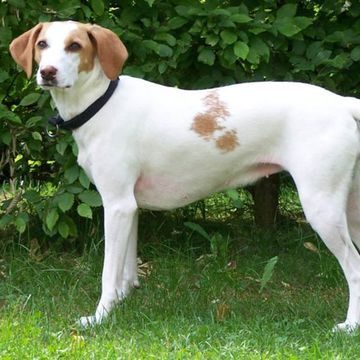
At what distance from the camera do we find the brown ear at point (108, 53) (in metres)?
4.76

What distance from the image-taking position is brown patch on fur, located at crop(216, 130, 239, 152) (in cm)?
480

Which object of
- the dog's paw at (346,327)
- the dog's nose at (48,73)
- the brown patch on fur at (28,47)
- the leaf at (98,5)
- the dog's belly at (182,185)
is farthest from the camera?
the leaf at (98,5)

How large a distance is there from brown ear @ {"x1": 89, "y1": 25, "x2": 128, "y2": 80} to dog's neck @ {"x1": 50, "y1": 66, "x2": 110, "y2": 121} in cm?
9

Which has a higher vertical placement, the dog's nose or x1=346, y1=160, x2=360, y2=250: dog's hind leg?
the dog's nose

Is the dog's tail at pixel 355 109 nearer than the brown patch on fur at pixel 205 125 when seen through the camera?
Yes

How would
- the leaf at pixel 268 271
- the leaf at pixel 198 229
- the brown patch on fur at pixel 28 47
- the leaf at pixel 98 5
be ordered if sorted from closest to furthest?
the brown patch on fur at pixel 28 47, the leaf at pixel 268 271, the leaf at pixel 98 5, the leaf at pixel 198 229

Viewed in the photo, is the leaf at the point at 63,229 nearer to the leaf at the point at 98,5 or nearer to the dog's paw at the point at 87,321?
the dog's paw at the point at 87,321

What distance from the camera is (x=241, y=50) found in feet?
17.5

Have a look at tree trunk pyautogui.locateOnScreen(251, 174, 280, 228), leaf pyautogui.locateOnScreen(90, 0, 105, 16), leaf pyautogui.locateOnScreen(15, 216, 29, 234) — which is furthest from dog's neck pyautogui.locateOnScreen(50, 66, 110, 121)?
tree trunk pyautogui.locateOnScreen(251, 174, 280, 228)

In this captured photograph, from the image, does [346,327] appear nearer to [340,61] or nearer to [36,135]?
[340,61]

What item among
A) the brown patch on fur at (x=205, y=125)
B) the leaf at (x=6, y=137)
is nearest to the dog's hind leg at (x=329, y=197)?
the brown patch on fur at (x=205, y=125)

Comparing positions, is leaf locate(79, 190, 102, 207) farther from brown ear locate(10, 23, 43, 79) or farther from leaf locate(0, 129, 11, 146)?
brown ear locate(10, 23, 43, 79)

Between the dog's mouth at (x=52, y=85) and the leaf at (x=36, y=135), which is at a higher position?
the dog's mouth at (x=52, y=85)

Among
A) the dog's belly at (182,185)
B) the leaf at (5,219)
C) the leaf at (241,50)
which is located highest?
the leaf at (241,50)
